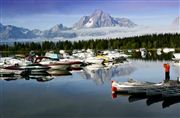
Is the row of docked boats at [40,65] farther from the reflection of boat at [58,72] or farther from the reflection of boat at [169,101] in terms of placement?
the reflection of boat at [169,101]

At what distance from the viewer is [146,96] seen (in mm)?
21375

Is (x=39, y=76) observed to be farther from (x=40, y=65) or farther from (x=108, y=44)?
(x=108, y=44)

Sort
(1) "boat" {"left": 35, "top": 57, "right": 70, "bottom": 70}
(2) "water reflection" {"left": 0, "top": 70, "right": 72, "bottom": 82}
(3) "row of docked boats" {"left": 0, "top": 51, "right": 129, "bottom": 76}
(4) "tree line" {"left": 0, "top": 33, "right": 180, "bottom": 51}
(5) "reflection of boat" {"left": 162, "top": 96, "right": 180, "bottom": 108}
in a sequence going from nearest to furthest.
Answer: (5) "reflection of boat" {"left": 162, "top": 96, "right": 180, "bottom": 108} → (2) "water reflection" {"left": 0, "top": 70, "right": 72, "bottom": 82} → (3) "row of docked boats" {"left": 0, "top": 51, "right": 129, "bottom": 76} → (1) "boat" {"left": 35, "top": 57, "right": 70, "bottom": 70} → (4) "tree line" {"left": 0, "top": 33, "right": 180, "bottom": 51}

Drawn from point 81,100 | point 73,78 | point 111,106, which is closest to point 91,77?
point 73,78

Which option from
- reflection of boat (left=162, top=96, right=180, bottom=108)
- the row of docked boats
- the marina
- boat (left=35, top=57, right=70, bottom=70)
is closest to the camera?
the marina

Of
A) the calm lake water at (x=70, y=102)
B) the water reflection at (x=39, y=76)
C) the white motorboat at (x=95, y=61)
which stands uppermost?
Answer: the white motorboat at (x=95, y=61)

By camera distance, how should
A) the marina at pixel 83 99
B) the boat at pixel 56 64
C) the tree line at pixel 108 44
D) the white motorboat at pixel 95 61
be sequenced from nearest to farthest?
the marina at pixel 83 99
the boat at pixel 56 64
the white motorboat at pixel 95 61
the tree line at pixel 108 44

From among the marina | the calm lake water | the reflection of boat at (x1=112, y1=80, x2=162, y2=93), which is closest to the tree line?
the calm lake water

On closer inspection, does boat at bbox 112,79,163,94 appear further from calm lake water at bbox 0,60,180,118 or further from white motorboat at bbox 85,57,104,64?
white motorboat at bbox 85,57,104,64

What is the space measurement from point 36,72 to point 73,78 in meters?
4.36

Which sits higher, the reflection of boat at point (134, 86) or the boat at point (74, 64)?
the reflection of boat at point (134, 86)

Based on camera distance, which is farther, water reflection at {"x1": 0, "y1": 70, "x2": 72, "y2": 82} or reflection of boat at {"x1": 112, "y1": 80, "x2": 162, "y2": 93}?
water reflection at {"x1": 0, "y1": 70, "x2": 72, "y2": 82}

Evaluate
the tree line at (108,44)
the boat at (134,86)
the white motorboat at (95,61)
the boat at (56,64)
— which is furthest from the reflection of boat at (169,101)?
the tree line at (108,44)

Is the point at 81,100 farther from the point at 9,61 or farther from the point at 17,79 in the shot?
the point at 9,61
